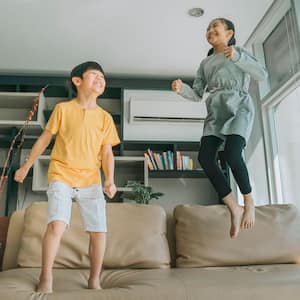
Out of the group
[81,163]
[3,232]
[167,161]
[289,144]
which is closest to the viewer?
[81,163]

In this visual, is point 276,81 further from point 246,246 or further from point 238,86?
point 246,246

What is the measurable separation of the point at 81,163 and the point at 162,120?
3046 mm

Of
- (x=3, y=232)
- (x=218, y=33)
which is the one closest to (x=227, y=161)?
(x=218, y=33)

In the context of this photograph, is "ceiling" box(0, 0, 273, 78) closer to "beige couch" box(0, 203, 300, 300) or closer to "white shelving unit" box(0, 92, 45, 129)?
"white shelving unit" box(0, 92, 45, 129)

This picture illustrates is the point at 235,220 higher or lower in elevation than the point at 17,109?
lower

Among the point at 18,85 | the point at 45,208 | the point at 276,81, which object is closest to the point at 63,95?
the point at 18,85

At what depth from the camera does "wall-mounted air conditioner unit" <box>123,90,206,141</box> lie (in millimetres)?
4453

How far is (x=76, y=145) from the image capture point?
1.50 metres

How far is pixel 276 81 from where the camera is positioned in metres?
3.61

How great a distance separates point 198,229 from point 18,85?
3296mm

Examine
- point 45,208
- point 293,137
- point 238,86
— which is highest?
point 293,137

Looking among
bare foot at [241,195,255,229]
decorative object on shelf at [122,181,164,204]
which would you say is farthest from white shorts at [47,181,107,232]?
decorative object on shelf at [122,181,164,204]

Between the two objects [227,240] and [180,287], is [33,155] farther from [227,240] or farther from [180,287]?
[227,240]

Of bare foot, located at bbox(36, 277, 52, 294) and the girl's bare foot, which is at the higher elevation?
the girl's bare foot
